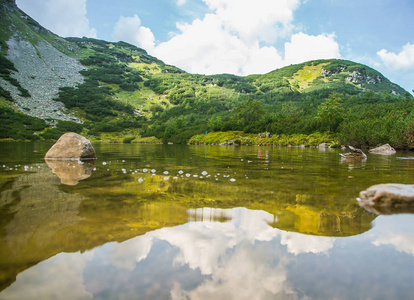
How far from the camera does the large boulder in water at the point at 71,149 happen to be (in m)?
14.0

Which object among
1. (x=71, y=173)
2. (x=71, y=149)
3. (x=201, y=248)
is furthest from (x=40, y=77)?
(x=201, y=248)

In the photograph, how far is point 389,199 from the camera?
176 inches

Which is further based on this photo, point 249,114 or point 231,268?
point 249,114

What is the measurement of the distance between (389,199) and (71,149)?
50.1 ft

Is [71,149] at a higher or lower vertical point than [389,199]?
higher

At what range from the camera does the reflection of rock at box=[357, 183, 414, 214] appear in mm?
4199

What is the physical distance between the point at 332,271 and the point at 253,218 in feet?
5.43

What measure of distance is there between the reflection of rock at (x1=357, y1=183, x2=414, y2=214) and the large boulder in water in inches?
556

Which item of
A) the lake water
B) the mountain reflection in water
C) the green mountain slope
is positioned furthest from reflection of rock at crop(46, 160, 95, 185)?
the green mountain slope

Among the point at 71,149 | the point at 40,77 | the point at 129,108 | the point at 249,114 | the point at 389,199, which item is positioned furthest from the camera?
the point at 129,108

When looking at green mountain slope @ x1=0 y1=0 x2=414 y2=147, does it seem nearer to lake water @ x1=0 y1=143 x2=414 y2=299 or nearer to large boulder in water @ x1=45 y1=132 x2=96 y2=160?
lake water @ x1=0 y1=143 x2=414 y2=299

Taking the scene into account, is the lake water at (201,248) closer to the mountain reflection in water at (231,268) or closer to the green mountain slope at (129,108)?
the mountain reflection in water at (231,268)

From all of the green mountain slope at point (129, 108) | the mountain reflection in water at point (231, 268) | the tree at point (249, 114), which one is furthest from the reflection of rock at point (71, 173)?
the tree at point (249, 114)

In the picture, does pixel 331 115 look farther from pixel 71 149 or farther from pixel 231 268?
pixel 231 268
